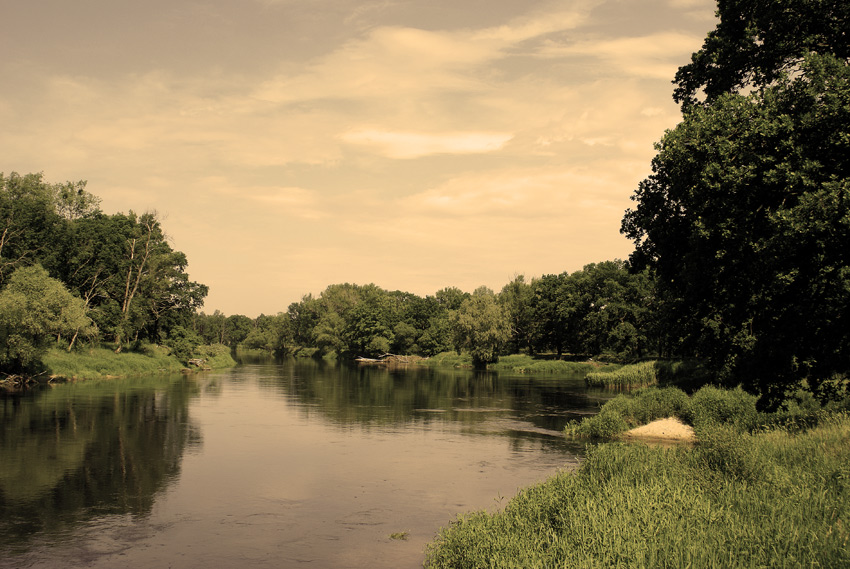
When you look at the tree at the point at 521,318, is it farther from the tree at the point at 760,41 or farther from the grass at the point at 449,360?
the tree at the point at 760,41

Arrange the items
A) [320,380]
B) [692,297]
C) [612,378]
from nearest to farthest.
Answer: [692,297] < [612,378] < [320,380]

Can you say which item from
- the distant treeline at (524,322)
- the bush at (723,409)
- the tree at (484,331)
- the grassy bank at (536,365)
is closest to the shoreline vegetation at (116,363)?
the distant treeline at (524,322)

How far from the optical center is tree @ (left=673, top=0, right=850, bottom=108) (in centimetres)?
2153

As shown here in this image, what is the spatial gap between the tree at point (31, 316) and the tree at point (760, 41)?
182 ft

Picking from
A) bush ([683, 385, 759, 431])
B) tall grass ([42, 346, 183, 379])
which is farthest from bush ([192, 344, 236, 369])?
bush ([683, 385, 759, 431])

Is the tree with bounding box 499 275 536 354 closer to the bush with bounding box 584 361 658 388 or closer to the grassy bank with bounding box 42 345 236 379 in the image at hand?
the bush with bounding box 584 361 658 388

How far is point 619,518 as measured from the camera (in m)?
13.7

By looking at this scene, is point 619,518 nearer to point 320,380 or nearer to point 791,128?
point 791,128

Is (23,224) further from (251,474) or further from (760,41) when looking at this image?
(760,41)

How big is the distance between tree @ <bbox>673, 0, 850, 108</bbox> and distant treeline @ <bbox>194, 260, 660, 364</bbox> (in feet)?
178

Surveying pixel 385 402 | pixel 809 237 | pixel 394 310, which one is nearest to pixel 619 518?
pixel 809 237

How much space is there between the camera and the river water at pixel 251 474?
18047mm

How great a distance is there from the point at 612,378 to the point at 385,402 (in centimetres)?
2895

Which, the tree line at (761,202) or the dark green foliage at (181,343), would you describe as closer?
the tree line at (761,202)
